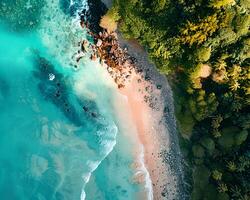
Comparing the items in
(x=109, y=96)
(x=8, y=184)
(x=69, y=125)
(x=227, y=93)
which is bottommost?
(x=8, y=184)

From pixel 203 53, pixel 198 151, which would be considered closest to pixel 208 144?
pixel 198 151

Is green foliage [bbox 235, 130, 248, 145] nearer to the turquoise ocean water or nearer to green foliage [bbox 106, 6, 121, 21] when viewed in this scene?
the turquoise ocean water

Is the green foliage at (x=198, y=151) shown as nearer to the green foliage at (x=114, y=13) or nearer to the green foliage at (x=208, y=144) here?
the green foliage at (x=208, y=144)

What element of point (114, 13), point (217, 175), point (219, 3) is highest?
point (219, 3)

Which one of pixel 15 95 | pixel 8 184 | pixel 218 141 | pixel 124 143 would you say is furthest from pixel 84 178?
pixel 218 141

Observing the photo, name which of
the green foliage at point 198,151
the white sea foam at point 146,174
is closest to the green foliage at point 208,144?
the green foliage at point 198,151

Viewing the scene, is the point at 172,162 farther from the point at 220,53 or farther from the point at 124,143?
the point at 220,53

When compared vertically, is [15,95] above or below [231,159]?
below

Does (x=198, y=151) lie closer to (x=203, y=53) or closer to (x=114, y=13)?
(x=203, y=53)
